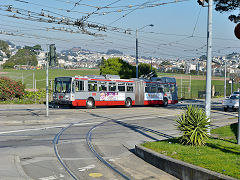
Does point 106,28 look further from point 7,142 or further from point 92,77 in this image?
point 7,142

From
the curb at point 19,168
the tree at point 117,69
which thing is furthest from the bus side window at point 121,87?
the tree at point 117,69

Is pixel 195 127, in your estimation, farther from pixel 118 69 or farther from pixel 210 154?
pixel 118 69

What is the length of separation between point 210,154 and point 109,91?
21482 millimetres

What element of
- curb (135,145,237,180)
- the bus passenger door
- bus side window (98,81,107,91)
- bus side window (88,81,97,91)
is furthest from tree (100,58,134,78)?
curb (135,145,237,180)

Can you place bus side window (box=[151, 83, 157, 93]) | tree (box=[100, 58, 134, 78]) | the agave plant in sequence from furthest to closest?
tree (box=[100, 58, 134, 78]) → bus side window (box=[151, 83, 157, 93]) → the agave plant

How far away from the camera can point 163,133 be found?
617 inches

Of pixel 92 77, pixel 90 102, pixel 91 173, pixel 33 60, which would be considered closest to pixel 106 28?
pixel 92 77

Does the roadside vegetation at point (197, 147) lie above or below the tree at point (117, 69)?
below

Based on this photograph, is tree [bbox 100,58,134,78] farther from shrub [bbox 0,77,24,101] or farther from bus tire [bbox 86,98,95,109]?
bus tire [bbox 86,98,95,109]

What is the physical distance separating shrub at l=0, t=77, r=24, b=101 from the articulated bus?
22.4 feet

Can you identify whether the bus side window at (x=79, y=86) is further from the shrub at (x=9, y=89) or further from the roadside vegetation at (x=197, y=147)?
the roadside vegetation at (x=197, y=147)

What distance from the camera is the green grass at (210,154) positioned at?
766 cm

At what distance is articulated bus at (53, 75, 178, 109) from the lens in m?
27.3

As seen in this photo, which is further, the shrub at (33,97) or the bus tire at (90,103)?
the shrub at (33,97)
